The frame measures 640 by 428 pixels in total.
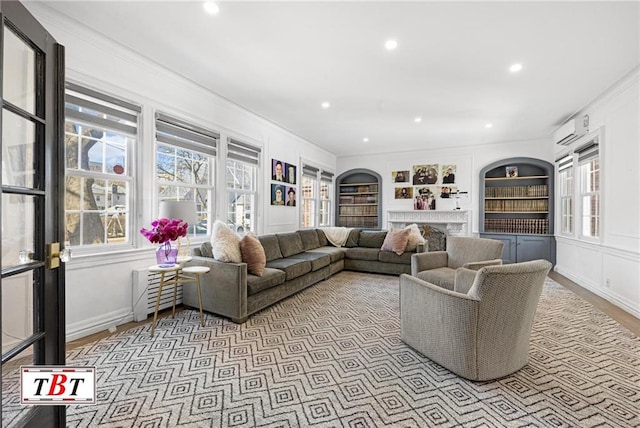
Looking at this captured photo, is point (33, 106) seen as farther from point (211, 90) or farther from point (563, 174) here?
point (563, 174)

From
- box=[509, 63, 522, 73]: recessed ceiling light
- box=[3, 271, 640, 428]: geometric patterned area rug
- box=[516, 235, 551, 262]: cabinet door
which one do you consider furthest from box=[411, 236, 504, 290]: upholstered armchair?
box=[516, 235, 551, 262]: cabinet door

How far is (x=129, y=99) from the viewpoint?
3131 millimetres

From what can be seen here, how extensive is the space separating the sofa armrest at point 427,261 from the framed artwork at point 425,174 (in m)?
3.82

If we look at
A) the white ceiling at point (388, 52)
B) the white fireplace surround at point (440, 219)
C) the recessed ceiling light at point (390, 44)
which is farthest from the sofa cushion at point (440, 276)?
the white fireplace surround at point (440, 219)

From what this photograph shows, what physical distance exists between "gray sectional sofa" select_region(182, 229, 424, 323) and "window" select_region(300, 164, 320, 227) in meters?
0.95

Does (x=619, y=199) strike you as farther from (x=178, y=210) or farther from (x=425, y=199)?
(x=178, y=210)

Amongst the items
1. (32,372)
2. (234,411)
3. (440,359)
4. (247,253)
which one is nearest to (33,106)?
(32,372)

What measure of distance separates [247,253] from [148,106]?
1.98 metres

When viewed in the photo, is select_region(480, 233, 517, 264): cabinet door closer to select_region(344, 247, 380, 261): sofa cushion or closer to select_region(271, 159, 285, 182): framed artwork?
select_region(344, 247, 380, 261): sofa cushion

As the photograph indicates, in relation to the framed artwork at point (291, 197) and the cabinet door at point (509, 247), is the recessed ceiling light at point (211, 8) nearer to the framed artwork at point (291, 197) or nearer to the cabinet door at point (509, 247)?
the framed artwork at point (291, 197)

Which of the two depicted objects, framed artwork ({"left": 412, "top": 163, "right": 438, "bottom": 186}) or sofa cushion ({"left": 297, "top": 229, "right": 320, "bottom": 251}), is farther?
framed artwork ({"left": 412, "top": 163, "right": 438, "bottom": 186})

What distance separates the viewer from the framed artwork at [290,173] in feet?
19.6

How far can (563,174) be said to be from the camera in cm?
588

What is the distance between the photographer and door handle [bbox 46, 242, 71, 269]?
4.48ft
